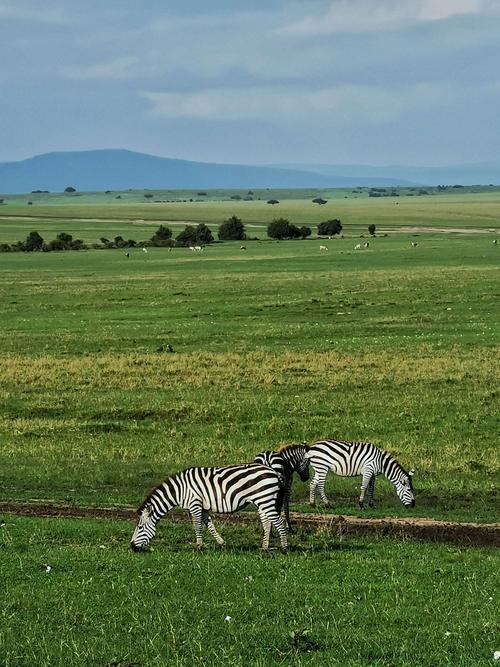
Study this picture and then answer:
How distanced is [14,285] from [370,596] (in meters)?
65.1

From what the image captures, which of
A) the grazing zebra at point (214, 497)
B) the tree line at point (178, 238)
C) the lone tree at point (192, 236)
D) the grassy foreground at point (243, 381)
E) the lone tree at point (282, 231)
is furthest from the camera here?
the lone tree at point (282, 231)

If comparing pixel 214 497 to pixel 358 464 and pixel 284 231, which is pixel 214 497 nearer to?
pixel 358 464

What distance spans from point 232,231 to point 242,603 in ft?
401

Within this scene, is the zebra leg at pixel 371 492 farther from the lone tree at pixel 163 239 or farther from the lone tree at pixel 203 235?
the lone tree at pixel 163 239

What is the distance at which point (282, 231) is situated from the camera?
132 metres

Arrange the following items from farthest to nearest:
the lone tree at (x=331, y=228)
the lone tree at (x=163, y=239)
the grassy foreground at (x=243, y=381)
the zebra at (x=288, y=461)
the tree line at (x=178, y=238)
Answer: the lone tree at (x=331, y=228) < the lone tree at (x=163, y=239) < the tree line at (x=178, y=238) < the grassy foreground at (x=243, y=381) < the zebra at (x=288, y=461)

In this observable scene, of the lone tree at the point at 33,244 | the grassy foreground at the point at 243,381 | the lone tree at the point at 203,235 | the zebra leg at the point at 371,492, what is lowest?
the grassy foreground at the point at 243,381

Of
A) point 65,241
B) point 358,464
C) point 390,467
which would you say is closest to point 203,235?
point 65,241

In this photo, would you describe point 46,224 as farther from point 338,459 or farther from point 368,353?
point 338,459

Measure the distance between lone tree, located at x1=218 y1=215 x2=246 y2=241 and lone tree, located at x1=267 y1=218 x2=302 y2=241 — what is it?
3.41 meters

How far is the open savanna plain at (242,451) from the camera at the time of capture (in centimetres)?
1132

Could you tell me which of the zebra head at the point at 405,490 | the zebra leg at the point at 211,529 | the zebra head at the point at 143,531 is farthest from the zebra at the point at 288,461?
the zebra head at the point at 143,531

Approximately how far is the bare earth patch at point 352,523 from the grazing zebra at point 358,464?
1.16 meters

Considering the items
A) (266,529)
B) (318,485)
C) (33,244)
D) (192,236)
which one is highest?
(192,236)
